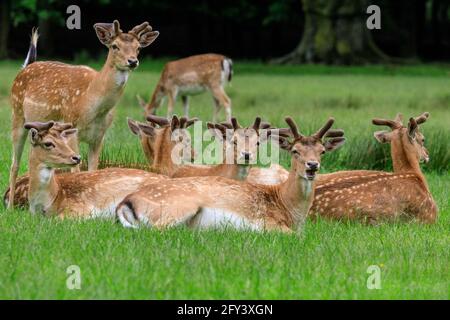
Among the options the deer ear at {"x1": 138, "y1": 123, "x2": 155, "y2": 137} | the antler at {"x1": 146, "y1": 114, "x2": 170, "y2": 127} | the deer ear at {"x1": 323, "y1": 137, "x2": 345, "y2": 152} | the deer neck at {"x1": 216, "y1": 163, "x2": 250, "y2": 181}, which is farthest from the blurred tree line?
the deer ear at {"x1": 323, "y1": 137, "x2": 345, "y2": 152}

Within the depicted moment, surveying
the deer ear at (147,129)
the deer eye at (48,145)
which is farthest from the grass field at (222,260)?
the deer ear at (147,129)

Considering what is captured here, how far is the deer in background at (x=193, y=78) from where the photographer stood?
18.3 meters

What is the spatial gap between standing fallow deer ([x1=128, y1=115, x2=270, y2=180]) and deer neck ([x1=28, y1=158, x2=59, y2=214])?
1478 mm

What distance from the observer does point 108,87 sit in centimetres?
903

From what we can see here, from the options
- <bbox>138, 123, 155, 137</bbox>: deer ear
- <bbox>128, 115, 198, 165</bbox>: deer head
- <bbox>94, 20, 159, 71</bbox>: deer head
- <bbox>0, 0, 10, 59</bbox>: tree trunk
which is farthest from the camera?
<bbox>0, 0, 10, 59</bbox>: tree trunk

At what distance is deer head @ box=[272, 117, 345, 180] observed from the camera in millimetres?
7375

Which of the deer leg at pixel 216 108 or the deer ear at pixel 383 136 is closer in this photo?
the deer ear at pixel 383 136

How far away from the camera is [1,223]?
283 inches

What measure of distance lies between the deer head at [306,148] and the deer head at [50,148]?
1436 mm

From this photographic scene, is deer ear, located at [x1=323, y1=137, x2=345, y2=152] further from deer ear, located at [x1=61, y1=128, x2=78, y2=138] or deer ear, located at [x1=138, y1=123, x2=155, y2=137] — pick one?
deer ear, located at [x1=138, y1=123, x2=155, y2=137]

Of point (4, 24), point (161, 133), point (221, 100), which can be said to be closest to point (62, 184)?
point (161, 133)

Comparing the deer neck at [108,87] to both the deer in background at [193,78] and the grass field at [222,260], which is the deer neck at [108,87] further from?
the deer in background at [193,78]

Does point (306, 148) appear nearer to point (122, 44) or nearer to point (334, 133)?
point (334, 133)

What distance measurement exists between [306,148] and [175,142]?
7.18 ft
